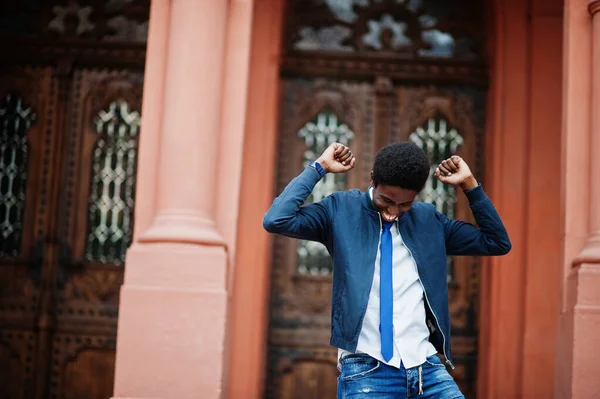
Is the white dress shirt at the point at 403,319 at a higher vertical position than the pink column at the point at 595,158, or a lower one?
lower

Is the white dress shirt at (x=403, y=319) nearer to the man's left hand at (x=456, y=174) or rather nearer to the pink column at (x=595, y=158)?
the man's left hand at (x=456, y=174)

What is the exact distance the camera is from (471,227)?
3.81 meters

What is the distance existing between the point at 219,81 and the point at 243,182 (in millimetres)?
1781

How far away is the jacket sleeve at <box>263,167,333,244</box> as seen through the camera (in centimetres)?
362

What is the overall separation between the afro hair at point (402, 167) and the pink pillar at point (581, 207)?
2511mm

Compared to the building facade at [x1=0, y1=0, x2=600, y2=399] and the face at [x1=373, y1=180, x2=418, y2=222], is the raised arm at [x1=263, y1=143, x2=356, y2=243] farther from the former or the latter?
the building facade at [x1=0, y1=0, x2=600, y2=399]

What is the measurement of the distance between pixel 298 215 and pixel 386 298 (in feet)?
1.80

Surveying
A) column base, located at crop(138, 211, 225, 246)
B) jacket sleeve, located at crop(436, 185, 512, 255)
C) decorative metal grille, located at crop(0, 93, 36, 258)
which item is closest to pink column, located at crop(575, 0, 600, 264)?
jacket sleeve, located at crop(436, 185, 512, 255)

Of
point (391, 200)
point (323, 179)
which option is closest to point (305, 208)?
point (391, 200)

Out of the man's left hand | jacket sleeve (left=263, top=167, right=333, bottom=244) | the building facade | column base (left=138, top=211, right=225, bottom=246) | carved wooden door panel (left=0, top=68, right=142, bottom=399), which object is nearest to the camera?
jacket sleeve (left=263, top=167, right=333, bottom=244)

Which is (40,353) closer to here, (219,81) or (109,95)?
(109,95)

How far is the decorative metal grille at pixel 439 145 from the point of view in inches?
316

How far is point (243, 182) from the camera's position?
7688 mm

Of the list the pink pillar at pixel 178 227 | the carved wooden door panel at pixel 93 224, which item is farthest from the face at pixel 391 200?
the carved wooden door panel at pixel 93 224
